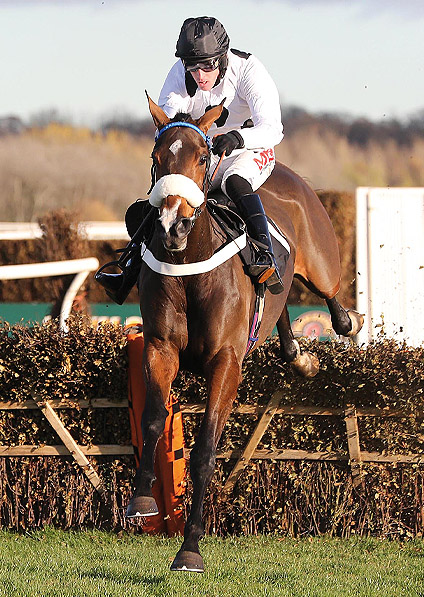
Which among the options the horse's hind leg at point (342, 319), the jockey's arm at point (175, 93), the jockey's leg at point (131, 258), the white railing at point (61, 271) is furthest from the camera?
the white railing at point (61, 271)

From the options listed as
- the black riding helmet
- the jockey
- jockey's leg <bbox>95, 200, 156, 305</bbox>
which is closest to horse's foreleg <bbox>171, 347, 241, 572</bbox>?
the jockey

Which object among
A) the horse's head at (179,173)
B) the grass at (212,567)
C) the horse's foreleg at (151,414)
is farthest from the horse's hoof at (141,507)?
the horse's head at (179,173)

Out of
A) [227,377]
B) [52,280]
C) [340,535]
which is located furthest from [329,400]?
[52,280]

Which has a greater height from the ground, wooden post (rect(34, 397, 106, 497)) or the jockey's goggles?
the jockey's goggles

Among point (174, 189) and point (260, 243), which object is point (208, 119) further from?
point (260, 243)

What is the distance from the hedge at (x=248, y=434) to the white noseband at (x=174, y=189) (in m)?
2.42

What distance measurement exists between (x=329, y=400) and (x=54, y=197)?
86.4 ft

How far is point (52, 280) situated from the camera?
1212cm

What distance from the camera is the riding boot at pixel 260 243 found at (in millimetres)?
5125

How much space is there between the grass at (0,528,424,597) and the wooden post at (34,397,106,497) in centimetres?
35

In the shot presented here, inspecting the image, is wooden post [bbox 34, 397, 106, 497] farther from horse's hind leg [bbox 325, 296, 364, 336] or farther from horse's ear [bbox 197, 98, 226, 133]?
horse's ear [bbox 197, 98, 226, 133]

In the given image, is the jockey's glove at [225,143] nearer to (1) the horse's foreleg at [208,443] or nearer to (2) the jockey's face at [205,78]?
(2) the jockey's face at [205,78]

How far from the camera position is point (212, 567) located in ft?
17.7

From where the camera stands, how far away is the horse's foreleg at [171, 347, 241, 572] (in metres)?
4.29
